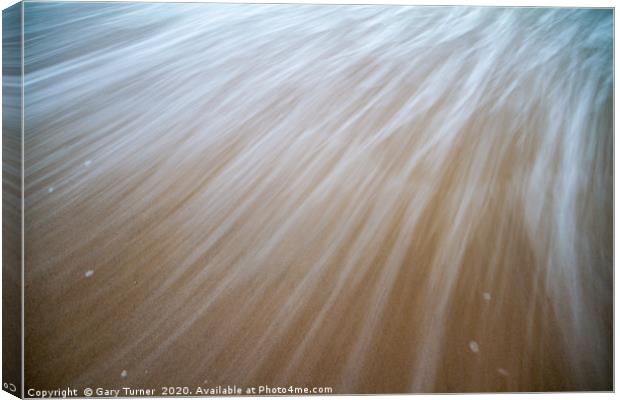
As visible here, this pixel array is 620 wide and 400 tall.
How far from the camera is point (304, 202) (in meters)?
1.91

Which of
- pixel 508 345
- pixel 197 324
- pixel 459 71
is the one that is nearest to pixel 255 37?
pixel 459 71

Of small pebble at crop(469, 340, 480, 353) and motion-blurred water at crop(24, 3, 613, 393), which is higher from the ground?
motion-blurred water at crop(24, 3, 613, 393)

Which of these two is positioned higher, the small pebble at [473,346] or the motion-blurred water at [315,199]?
the motion-blurred water at [315,199]

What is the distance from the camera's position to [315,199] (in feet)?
6.29

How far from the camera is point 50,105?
1890 millimetres

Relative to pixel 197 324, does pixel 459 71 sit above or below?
above

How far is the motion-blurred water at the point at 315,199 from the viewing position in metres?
1.87

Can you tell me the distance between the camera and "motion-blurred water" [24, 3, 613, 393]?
187 cm

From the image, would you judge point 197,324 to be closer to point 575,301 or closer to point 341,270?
point 341,270

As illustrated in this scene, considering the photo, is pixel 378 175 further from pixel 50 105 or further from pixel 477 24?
pixel 50 105

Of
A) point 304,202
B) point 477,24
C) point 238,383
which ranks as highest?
point 477,24

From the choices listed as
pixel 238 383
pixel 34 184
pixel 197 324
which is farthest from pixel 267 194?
pixel 34 184

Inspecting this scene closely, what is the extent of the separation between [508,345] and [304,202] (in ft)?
2.86

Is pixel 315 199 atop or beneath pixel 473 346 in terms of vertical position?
atop
